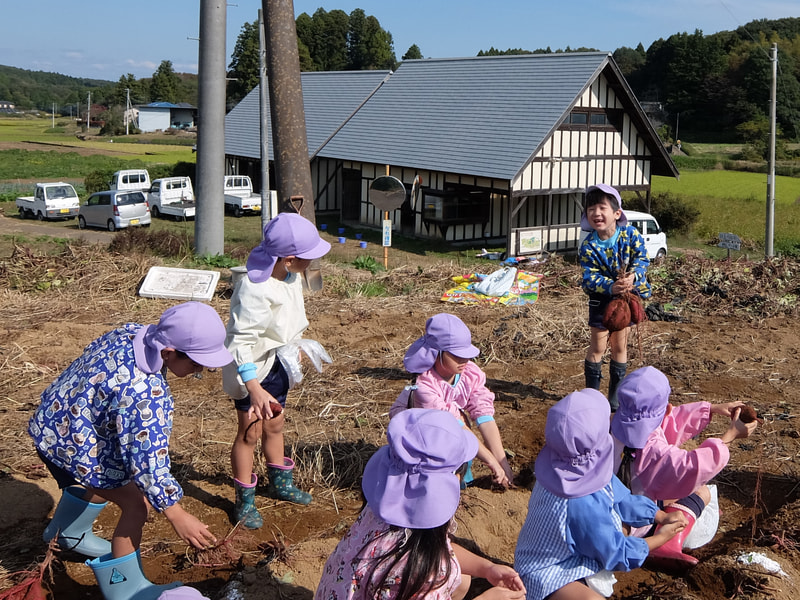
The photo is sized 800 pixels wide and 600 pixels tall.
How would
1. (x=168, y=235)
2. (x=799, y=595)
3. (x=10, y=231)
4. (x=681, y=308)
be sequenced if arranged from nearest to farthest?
1. (x=799, y=595)
2. (x=681, y=308)
3. (x=168, y=235)
4. (x=10, y=231)

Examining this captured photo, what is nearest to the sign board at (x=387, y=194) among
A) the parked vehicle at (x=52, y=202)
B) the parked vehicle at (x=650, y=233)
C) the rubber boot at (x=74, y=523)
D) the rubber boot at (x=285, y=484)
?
the parked vehicle at (x=650, y=233)

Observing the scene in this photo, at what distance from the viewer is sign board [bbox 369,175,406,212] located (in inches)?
517

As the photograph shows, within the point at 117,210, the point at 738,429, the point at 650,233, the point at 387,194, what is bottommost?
the point at 738,429

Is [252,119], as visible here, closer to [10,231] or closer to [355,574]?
[10,231]

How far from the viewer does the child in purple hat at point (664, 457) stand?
342 cm

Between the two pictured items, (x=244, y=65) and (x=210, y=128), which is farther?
(x=244, y=65)

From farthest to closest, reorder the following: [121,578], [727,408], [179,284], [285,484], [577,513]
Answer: [179,284], [285,484], [727,408], [121,578], [577,513]

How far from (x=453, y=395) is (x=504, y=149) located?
1626cm

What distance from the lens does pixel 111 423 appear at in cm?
310

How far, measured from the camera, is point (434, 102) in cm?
2414

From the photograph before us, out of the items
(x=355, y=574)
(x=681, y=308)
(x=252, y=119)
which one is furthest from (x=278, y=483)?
(x=252, y=119)

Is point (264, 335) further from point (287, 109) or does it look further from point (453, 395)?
point (287, 109)

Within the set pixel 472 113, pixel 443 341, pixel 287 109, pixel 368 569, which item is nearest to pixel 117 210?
pixel 472 113

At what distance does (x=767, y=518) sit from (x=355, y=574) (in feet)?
9.55
